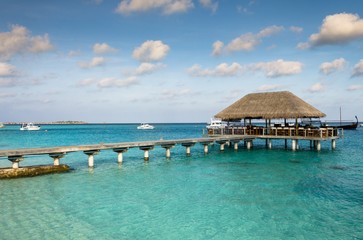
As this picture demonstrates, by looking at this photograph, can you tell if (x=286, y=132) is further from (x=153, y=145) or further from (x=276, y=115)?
(x=153, y=145)

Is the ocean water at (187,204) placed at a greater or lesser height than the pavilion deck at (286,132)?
lesser

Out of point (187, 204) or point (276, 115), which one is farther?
point (276, 115)

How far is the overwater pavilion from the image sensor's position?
30.5m

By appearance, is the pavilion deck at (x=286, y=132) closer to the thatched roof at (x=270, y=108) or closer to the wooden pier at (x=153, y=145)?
the wooden pier at (x=153, y=145)

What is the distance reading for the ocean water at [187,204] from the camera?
10336mm

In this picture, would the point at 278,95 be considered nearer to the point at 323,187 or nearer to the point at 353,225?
the point at 323,187

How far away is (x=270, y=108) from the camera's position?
107 ft

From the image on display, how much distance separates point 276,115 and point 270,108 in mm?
1712

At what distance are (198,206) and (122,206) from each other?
3141mm

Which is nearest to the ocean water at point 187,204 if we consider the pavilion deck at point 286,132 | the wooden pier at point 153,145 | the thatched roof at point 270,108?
the wooden pier at point 153,145

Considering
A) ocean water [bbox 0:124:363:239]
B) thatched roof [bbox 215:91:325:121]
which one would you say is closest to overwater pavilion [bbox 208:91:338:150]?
thatched roof [bbox 215:91:325:121]

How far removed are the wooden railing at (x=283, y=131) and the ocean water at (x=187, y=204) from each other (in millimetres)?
8612

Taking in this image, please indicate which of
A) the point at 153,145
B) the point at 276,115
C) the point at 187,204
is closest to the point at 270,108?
the point at 276,115

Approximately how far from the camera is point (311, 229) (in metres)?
10.4
